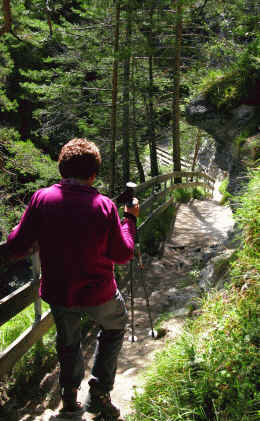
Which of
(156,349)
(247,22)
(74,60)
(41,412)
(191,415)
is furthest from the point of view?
(74,60)

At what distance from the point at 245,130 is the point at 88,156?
4.97 m

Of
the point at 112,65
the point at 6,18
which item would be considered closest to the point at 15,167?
the point at 6,18

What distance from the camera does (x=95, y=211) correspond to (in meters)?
2.24

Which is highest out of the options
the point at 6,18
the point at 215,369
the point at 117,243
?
the point at 6,18

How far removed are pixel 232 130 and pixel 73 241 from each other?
18.2 ft

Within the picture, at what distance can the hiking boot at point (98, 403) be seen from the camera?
9.04 feet

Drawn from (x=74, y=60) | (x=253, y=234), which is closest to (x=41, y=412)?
(x=253, y=234)

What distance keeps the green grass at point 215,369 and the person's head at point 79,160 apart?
5.04ft

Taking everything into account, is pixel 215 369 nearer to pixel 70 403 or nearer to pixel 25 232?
pixel 70 403

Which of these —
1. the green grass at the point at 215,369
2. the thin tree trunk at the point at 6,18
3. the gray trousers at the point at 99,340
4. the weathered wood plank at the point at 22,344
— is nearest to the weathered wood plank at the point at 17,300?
the weathered wood plank at the point at 22,344

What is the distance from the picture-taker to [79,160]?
2281mm

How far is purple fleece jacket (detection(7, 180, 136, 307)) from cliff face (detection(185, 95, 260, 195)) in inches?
150

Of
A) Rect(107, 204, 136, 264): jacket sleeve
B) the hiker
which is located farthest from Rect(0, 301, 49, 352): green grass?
Rect(107, 204, 136, 264): jacket sleeve

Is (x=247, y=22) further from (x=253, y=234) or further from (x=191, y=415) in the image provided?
(x=191, y=415)
